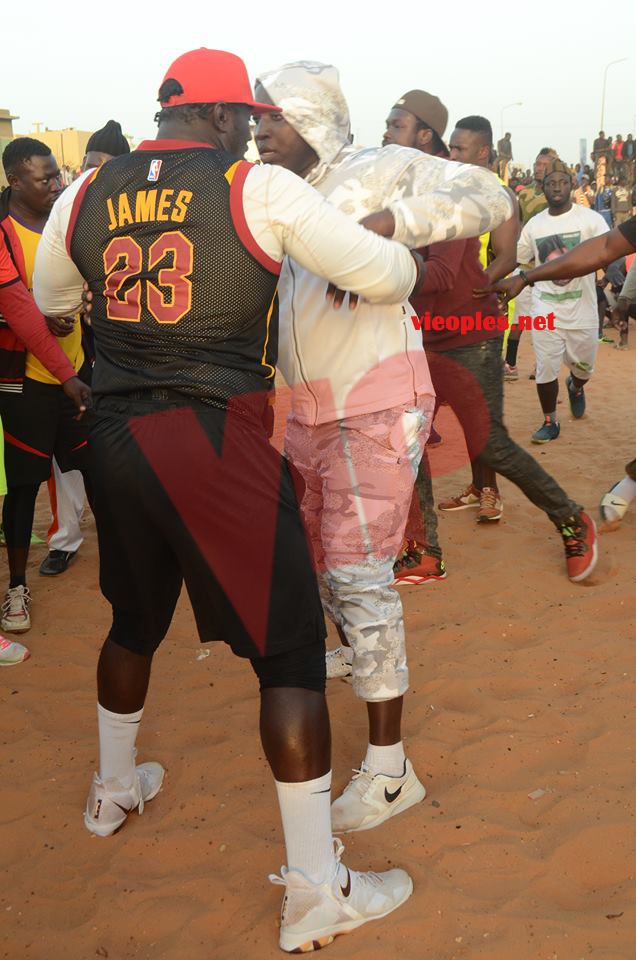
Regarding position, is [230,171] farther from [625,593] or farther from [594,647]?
[625,593]

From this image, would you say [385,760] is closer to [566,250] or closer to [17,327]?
[17,327]

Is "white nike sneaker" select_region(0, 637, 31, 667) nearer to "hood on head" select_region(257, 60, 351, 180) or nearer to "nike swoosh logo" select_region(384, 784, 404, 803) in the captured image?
"nike swoosh logo" select_region(384, 784, 404, 803)

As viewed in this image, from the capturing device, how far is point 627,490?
16.1ft

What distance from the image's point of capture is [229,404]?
6.64 ft

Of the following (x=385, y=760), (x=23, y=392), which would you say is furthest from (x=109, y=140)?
(x=385, y=760)

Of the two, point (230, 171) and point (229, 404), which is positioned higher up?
point (230, 171)

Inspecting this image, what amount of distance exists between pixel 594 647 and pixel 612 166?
75.4ft

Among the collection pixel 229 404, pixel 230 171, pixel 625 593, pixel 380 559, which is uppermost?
pixel 230 171

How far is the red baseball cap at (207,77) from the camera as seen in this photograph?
201 centimetres

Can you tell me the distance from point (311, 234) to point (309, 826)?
1.44 meters

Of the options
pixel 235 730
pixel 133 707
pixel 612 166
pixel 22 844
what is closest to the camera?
pixel 133 707

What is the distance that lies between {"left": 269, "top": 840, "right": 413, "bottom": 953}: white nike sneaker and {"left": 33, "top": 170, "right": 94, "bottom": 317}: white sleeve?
1664 mm

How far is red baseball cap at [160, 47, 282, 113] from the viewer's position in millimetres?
2014

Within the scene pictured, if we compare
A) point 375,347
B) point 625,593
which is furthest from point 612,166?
point 375,347
